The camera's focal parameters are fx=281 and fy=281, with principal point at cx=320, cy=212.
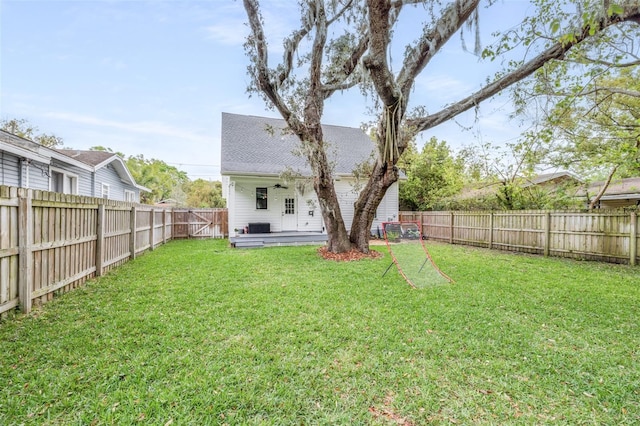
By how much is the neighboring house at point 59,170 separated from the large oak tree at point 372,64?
237 inches

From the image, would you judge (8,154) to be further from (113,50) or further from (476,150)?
(476,150)

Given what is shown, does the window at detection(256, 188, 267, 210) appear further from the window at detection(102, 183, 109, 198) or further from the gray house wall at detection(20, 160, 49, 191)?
the window at detection(102, 183, 109, 198)

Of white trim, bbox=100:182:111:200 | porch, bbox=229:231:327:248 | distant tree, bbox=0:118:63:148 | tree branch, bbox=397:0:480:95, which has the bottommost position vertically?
porch, bbox=229:231:327:248

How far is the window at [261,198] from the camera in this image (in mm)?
11953

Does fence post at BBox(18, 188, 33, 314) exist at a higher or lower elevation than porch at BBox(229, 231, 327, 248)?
higher

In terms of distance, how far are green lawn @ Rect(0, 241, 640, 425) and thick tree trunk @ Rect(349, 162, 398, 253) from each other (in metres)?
3.50

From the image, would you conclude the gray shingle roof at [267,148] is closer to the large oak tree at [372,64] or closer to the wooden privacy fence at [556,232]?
the large oak tree at [372,64]

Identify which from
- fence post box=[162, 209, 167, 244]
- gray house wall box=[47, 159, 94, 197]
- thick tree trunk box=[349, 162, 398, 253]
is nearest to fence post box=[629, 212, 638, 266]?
thick tree trunk box=[349, 162, 398, 253]

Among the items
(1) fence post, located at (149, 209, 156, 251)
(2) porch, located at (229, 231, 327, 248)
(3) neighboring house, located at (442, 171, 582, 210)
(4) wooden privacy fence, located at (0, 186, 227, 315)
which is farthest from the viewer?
(2) porch, located at (229, 231, 327, 248)

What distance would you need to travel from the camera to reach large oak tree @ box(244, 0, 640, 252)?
577 cm

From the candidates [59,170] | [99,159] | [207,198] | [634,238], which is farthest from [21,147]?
[207,198]

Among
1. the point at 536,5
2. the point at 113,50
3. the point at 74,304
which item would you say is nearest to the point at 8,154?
the point at 113,50

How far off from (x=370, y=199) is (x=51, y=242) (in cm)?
671

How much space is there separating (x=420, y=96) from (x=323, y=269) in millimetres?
5388
